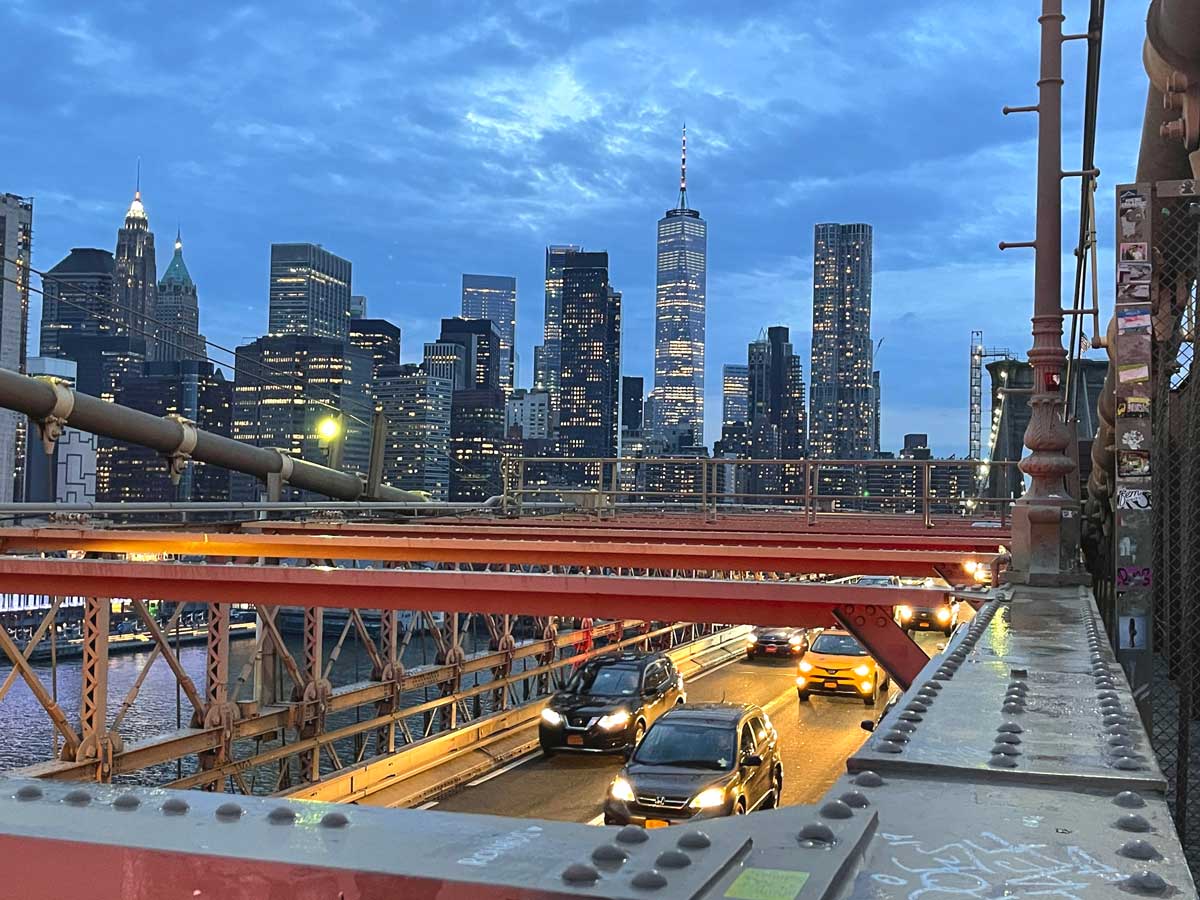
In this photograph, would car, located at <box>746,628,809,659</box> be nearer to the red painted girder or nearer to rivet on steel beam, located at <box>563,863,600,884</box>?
the red painted girder

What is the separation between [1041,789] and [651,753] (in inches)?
530

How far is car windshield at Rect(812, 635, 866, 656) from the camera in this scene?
2578 centimetres

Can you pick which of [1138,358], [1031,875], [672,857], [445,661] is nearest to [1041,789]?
[1031,875]

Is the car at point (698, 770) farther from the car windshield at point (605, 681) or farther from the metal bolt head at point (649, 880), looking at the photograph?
the metal bolt head at point (649, 880)

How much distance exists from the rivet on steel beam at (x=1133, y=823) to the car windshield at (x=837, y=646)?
24.1 m

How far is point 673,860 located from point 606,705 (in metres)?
19.6

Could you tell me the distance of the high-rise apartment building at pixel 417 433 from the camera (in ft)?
389

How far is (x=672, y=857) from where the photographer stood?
1767 mm

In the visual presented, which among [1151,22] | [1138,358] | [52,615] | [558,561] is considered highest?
[1151,22]

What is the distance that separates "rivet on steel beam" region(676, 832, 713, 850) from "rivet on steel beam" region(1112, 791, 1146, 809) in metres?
1.05

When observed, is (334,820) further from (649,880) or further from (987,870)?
(987,870)

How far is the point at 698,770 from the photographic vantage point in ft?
49.1

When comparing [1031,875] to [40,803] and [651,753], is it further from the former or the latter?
[651,753]

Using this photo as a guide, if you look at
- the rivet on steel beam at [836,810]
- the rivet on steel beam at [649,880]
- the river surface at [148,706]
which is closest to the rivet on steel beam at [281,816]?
the rivet on steel beam at [649,880]
